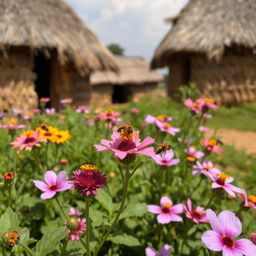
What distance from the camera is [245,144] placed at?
17.0ft

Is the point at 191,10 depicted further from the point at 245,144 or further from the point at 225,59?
the point at 245,144

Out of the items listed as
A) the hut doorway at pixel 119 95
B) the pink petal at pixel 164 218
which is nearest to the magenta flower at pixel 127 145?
the pink petal at pixel 164 218

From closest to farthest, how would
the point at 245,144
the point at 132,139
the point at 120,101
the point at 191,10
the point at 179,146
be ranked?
the point at 132,139 < the point at 179,146 < the point at 245,144 < the point at 191,10 < the point at 120,101

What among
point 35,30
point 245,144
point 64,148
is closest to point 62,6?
point 35,30

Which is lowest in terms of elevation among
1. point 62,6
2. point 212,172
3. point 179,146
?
point 179,146

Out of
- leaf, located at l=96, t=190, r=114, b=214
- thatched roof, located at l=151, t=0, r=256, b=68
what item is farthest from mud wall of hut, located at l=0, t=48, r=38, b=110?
leaf, located at l=96, t=190, r=114, b=214

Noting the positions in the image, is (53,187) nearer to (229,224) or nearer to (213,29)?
(229,224)

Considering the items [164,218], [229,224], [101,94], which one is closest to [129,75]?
[101,94]

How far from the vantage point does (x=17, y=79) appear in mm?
5598

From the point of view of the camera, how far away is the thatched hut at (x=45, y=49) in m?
5.30

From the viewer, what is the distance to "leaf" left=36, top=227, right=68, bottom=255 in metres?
0.83

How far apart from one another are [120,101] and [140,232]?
44.3 ft

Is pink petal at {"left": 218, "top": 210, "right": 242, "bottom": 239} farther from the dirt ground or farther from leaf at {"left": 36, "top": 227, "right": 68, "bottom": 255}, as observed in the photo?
the dirt ground

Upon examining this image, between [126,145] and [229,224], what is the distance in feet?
1.20
